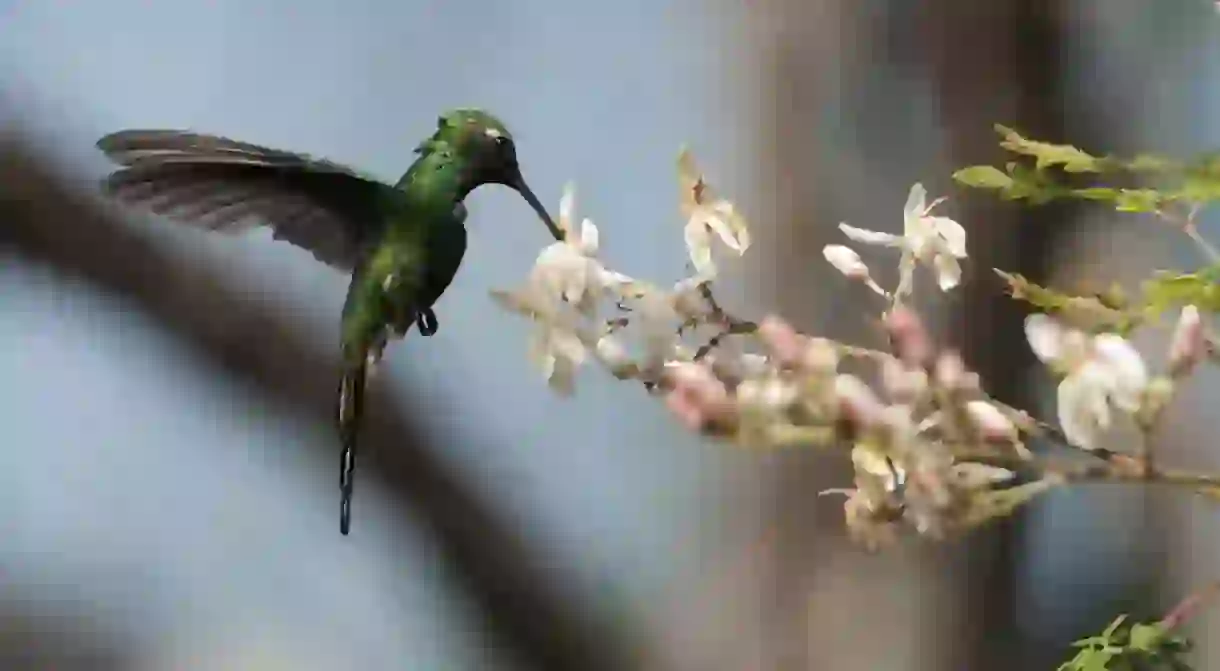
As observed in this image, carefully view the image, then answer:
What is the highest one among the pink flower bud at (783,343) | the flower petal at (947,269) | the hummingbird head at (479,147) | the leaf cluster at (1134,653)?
the hummingbird head at (479,147)

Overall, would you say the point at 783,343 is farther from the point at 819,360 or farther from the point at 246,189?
the point at 246,189

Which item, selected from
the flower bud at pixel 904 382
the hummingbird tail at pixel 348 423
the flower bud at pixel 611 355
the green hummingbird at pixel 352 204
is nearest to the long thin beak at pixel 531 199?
the green hummingbird at pixel 352 204

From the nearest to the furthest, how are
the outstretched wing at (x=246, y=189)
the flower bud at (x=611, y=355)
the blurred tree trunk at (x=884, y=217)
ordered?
1. the flower bud at (x=611, y=355)
2. the outstretched wing at (x=246, y=189)
3. the blurred tree trunk at (x=884, y=217)

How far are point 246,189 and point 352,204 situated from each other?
0.21 feet

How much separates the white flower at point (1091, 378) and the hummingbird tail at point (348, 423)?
1.51ft

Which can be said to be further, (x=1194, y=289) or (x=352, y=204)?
(x=352, y=204)

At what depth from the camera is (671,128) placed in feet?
2.46

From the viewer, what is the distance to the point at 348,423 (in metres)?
0.70

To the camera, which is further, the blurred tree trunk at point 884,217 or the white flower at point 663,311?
the blurred tree trunk at point 884,217

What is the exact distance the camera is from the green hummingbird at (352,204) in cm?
65

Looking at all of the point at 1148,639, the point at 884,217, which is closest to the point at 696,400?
the point at 1148,639

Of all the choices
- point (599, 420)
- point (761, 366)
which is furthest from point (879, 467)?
point (599, 420)

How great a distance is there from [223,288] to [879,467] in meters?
0.47

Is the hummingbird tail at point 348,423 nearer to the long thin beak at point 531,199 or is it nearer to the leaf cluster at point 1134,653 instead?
the long thin beak at point 531,199
